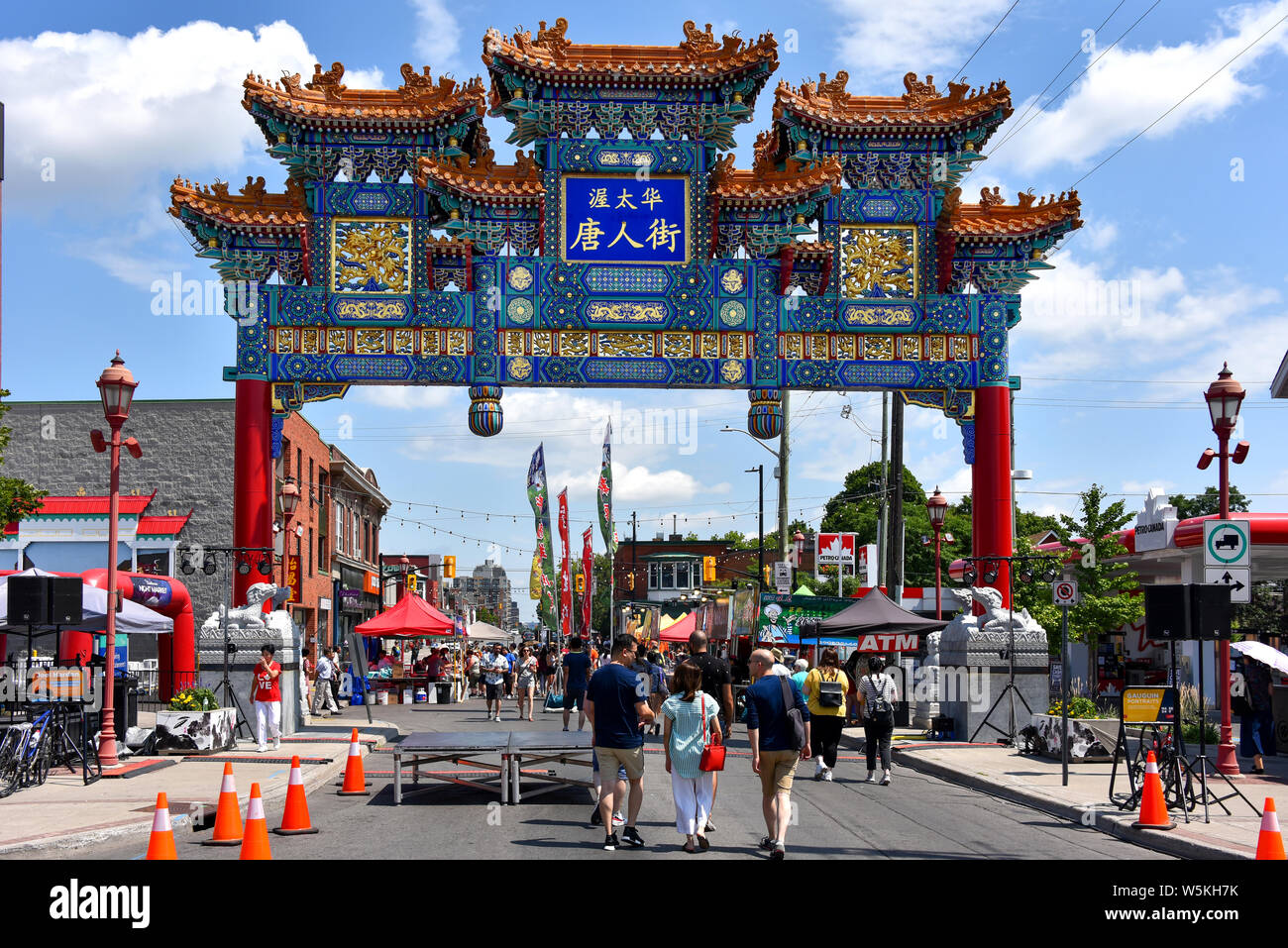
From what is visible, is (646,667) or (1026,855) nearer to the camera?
(1026,855)

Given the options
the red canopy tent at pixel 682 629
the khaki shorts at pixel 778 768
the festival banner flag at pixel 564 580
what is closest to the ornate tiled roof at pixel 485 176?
the khaki shorts at pixel 778 768

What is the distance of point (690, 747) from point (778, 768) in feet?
2.61

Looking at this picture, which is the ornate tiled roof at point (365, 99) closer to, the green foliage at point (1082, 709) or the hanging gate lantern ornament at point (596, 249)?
the hanging gate lantern ornament at point (596, 249)

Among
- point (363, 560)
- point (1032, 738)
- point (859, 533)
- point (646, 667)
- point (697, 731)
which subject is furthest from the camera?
point (859, 533)

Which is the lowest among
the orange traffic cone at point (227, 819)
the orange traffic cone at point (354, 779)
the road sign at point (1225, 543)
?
the orange traffic cone at point (354, 779)

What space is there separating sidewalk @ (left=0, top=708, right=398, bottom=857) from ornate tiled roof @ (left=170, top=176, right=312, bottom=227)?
9923 millimetres

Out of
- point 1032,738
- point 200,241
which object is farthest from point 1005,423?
point 200,241

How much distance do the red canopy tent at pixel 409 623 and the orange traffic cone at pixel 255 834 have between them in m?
24.4

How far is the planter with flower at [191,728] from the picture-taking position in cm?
1988

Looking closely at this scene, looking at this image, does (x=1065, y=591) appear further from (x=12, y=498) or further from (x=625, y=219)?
(x=12, y=498)

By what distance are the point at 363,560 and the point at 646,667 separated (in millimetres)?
46492

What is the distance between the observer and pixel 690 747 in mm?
11305
